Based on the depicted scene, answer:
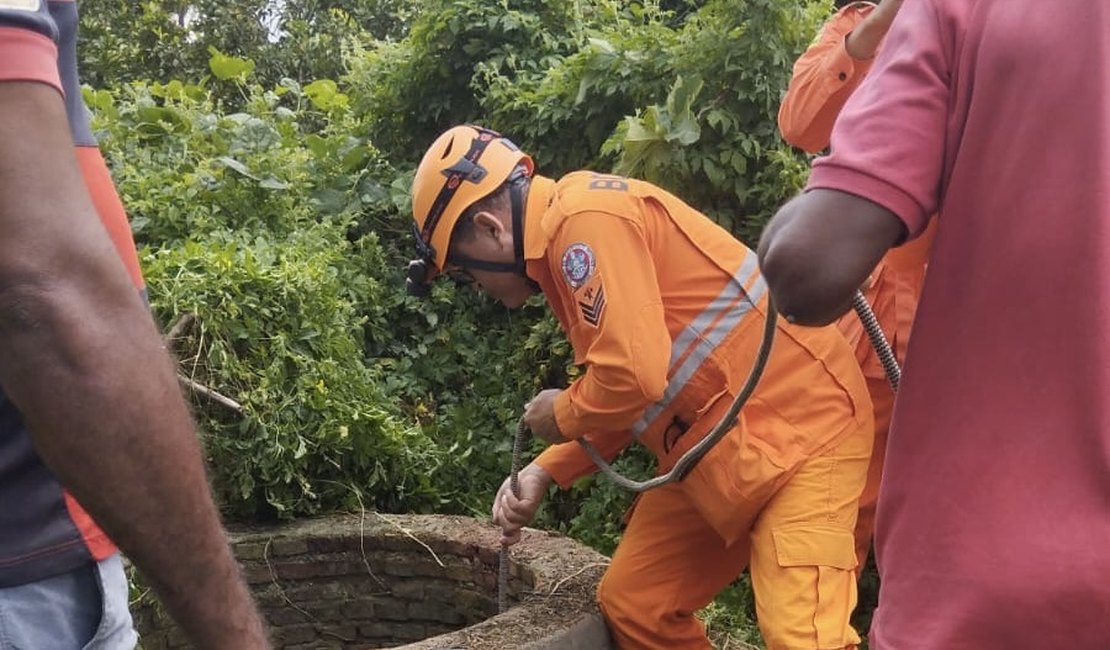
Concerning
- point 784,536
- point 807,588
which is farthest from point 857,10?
point 807,588

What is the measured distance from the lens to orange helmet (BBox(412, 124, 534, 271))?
346 cm

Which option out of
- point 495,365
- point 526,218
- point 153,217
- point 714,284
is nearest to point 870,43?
point 714,284

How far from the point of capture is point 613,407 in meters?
3.24

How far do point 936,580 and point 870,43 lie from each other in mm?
1841

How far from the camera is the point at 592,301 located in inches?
125

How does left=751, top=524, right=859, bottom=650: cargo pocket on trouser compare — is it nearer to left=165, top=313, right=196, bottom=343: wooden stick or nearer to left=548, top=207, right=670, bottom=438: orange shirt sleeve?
left=548, top=207, right=670, bottom=438: orange shirt sleeve

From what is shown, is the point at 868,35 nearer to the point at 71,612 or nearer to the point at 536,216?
the point at 536,216

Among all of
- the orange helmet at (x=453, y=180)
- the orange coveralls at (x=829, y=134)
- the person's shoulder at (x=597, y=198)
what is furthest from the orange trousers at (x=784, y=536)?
the orange helmet at (x=453, y=180)

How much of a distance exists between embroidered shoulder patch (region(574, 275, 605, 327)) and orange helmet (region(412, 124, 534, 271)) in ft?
1.54

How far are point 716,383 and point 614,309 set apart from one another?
15.9 inches

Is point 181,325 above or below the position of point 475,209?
below

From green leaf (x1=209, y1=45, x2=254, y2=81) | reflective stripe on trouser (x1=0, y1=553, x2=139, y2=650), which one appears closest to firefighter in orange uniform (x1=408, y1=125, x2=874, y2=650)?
reflective stripe on trouser (x1=0, y1=553, x2=139, y2=650)

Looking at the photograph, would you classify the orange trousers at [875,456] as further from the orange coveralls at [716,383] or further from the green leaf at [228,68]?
the green leaf at [228,68]

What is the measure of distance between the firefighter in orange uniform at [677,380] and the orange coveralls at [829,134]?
0.14 m
